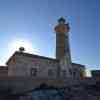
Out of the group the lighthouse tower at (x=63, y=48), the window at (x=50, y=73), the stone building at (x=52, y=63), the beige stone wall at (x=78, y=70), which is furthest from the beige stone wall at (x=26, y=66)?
the beige stone wall at (x=78, y=70)

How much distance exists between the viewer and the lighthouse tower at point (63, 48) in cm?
2815

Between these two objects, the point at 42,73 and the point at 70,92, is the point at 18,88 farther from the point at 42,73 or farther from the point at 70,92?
the point at 42,73

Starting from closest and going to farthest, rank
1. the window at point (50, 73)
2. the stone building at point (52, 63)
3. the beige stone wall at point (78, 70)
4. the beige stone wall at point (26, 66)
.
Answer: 1. the beige stone wall at point (26, 66)
2. the stone building at point (52, 63)
3. the window at point (50, 73)
4. the beige stone wall at point (78, 70)

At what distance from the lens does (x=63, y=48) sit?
29422mm

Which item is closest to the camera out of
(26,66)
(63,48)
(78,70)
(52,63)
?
(26,66)

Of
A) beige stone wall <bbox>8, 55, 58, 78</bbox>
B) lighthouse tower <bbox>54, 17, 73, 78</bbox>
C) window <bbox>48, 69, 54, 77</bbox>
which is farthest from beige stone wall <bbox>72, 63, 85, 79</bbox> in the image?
beige stone wall <bbox>8, 55, 58, 78</bbox>

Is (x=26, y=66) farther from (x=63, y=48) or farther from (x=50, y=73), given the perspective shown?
(x=63, y=48)

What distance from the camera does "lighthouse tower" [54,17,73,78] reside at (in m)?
28.1

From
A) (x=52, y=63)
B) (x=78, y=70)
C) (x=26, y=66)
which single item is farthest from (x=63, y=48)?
(x=26, y=66)

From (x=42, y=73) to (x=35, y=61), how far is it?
80.0 inches

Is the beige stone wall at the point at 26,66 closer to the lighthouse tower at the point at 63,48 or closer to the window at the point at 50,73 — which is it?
the window at the point at 50,73

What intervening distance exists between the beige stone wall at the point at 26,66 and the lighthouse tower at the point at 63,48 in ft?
13.1

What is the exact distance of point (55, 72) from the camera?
25906 millimetres

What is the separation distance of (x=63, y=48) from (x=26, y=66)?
970 cm
